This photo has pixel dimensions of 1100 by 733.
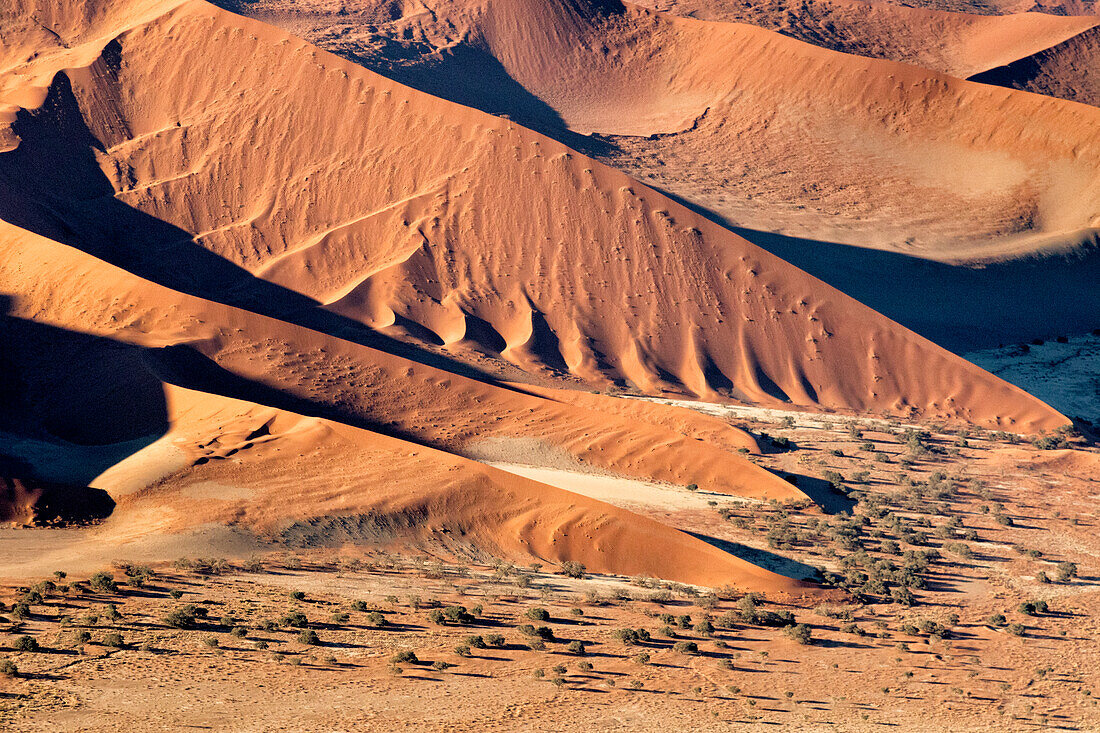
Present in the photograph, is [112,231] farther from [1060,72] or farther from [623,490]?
[1060,72]

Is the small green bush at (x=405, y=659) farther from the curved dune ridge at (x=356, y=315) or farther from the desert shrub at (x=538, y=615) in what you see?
the curved dune ridge at (x=356, y=315)

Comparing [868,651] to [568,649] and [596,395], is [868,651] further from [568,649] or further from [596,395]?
[596,395]

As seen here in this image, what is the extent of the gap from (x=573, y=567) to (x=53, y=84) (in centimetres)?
3415

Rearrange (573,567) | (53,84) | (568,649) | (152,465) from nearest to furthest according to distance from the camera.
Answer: (568,649) → (573,567) → (152,465) → (53,84)

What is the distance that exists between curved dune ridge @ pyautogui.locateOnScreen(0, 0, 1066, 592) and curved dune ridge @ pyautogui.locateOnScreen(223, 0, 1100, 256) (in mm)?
18225

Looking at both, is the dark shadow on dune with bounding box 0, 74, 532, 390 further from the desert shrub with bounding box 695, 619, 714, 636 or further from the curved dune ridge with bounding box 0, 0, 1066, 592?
the desert shrub with bounding box 695, 619, 714, 636

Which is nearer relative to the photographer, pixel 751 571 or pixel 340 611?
pixel 340 611

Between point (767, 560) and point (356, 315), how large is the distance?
1970 centimetres

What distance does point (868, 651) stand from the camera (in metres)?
19.6

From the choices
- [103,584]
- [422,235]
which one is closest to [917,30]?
[422,235]

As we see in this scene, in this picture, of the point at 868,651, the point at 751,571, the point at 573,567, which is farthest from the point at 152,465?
the point at 868,651

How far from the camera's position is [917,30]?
8650 centimetres

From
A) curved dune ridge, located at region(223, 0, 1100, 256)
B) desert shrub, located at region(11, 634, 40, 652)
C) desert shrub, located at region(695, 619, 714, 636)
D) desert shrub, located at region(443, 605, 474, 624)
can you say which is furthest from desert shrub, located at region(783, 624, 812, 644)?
curved dune ridge, located at region(223, 0, 1100, 256)

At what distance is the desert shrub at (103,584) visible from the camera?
59.7 feet
